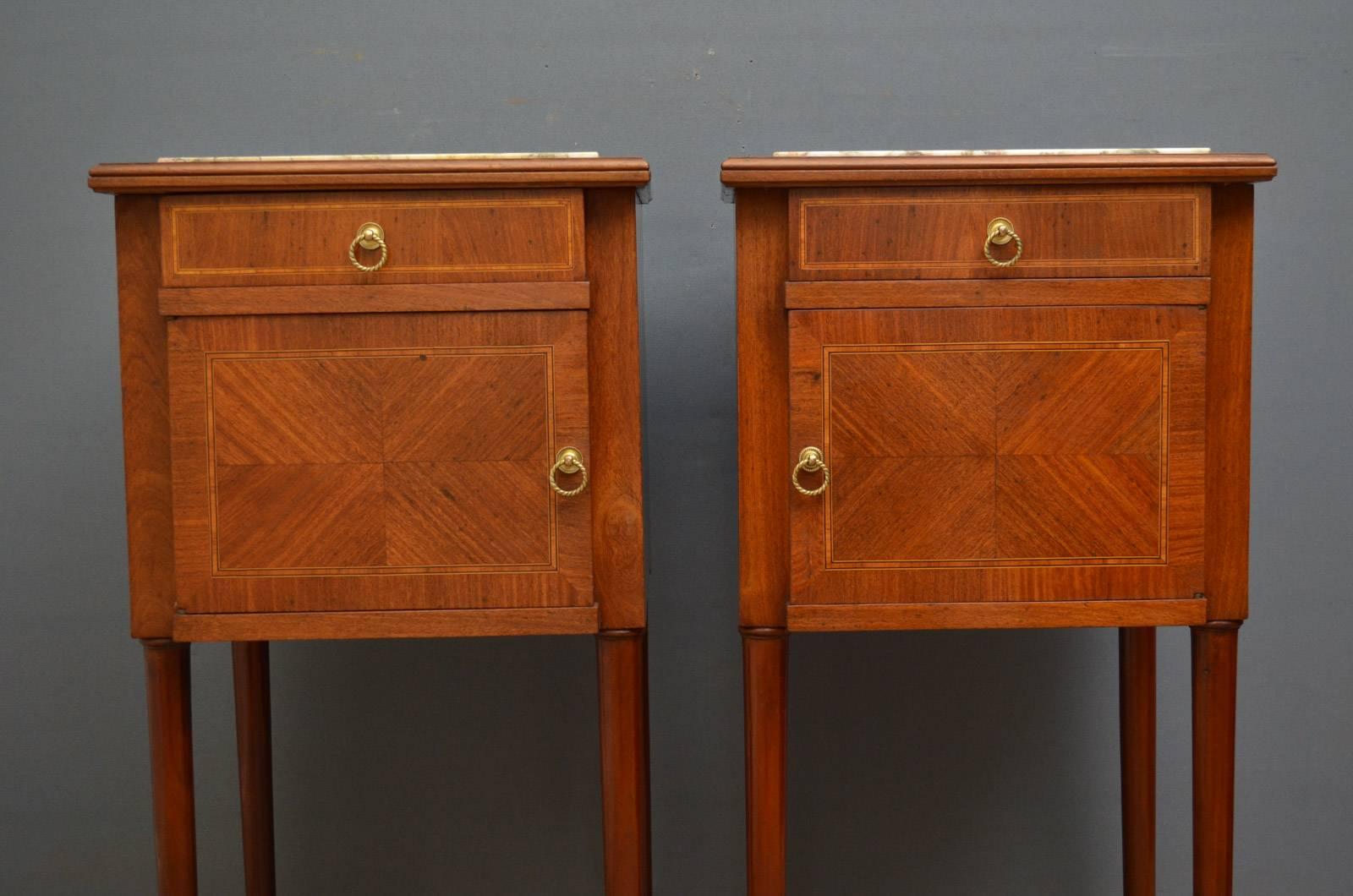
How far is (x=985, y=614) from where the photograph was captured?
3.24ft

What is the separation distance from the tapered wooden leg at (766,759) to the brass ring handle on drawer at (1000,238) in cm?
36

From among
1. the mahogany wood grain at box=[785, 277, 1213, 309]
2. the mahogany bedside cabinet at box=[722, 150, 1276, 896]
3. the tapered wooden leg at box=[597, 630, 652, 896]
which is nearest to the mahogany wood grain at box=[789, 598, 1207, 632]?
the mahogany bedside cabinet at box=[722, 150, 1276, 896]

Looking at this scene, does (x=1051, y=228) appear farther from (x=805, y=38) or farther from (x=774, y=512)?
(x=805, y=38)

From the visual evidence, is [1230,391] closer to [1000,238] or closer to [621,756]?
[1000,238]

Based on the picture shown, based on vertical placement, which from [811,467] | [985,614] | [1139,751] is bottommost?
[1139,751]

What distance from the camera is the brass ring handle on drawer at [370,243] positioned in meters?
0.95

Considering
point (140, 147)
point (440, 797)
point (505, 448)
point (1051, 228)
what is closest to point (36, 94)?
point (140, 147)

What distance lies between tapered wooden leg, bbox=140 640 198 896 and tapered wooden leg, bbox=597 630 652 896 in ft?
1.20

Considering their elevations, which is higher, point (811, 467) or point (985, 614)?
point (811, 467)

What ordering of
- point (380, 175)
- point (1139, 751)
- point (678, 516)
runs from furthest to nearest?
1. point (678, 516)
2. point (1139, 751)
3. point (380, 175)

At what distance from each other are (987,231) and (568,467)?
1.30ft

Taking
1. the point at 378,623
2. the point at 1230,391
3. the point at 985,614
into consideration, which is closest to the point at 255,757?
the point at 378,623

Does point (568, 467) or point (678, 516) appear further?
point (678, 516)

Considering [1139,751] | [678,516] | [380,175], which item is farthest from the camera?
[678,516]
